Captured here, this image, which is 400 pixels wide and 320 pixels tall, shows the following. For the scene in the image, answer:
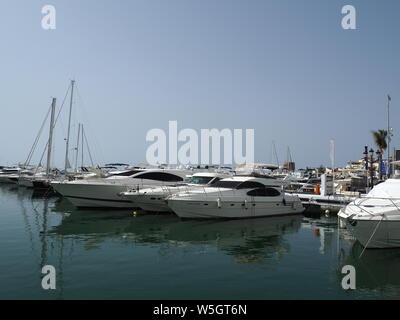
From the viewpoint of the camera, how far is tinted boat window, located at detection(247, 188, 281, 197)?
74.1 ft

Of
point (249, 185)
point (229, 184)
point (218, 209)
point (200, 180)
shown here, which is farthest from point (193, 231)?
point (200, 180)

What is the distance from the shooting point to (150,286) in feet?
33.0

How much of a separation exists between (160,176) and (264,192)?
32.0 ft

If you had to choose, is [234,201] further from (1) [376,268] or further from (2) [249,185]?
(1) [376,268]

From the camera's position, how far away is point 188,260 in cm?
1303

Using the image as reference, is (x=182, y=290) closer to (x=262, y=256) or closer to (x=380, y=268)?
(x=262, y=256)

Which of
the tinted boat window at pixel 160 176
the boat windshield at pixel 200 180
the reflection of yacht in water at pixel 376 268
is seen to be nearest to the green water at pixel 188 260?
the reflection of yacht in water at pixel 376 268

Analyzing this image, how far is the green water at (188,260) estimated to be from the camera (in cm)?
980

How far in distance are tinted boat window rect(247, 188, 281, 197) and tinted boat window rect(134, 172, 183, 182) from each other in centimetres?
875

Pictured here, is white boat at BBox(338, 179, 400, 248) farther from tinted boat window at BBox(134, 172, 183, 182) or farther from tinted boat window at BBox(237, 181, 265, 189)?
tinted boat window at BBox(134, 172, 183, 182)

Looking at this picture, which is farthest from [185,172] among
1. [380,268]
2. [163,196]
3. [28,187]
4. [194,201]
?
[28,187]
